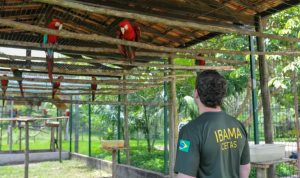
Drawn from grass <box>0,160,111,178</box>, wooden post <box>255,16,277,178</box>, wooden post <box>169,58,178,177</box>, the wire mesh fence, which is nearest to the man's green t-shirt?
wooden post <box>255,16,277,178</box>

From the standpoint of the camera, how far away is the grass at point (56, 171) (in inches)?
272

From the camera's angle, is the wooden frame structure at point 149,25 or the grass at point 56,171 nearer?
the wooden frame structure at point 149,25

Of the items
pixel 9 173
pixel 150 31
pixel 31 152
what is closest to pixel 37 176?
pixel 9 173

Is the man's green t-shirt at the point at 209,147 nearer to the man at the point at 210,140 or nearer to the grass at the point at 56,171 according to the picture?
the man at the point at 210,140

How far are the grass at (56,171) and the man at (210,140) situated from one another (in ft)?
19.7

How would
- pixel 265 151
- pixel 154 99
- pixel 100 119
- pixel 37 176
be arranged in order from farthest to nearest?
pixel 100 119 → pixel 154 99 → pixel 37 176 → pixel 265 151

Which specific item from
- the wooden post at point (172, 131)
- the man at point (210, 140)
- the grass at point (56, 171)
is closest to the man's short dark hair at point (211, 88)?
the man at point (210, 140)

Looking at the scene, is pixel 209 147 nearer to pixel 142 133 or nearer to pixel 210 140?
pixel 210 140

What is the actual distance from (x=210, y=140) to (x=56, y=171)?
23.2 feet

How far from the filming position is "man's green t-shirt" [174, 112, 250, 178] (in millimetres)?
1225

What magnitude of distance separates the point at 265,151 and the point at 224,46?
5.87m

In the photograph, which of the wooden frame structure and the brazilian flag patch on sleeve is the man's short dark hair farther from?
the wooden frame structure

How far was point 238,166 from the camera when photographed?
1384 mm

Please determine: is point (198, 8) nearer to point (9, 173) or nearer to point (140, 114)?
point (140, 114)
